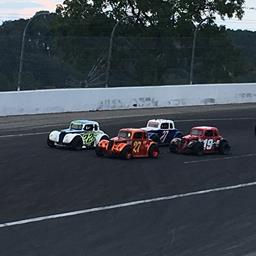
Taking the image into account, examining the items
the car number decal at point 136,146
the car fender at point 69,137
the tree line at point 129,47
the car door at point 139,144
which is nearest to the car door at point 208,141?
the car door at point 139,144

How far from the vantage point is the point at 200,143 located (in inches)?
831

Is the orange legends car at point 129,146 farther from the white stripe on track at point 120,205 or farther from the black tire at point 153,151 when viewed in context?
the white stripe on track at point 120,205

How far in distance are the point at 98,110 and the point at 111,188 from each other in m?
18.2

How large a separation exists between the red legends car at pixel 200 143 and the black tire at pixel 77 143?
8.76 ft

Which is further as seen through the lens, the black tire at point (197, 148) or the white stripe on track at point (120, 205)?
the black tire at point (197, 148)

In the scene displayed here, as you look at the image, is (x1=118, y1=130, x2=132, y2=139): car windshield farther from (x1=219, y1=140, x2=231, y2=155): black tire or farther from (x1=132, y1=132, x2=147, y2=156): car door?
(x1=219, y1=140, x2=231, y2=155): black tire

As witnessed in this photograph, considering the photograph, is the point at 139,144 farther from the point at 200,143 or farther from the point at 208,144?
the point at 208,144

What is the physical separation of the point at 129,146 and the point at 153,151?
94 centimetres

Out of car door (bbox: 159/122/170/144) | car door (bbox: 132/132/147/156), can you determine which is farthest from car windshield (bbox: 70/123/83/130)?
car door (bbox: 159/122/170/144)

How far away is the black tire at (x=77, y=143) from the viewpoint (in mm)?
21172

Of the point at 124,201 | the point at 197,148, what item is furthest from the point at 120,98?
the point at 124,201

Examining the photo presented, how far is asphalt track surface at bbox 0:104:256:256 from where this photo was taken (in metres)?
10.6

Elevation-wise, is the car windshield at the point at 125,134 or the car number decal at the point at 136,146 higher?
the car windshield at the point at 125,134

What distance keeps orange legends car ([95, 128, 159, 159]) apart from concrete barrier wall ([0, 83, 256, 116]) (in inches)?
414
